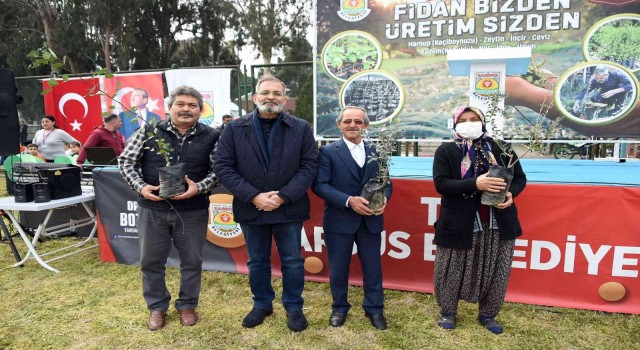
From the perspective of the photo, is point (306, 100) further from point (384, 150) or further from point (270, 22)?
point (270, 22)

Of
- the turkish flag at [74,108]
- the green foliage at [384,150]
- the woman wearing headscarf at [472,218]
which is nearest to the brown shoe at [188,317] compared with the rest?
the green foliage at [384,150]

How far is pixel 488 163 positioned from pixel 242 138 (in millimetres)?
1384

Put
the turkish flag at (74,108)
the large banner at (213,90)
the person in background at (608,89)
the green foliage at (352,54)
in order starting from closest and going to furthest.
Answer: the person in background at (608,89), the green foliage at (352,54), the large banner at (213,90), the turkish flag at (74,108)

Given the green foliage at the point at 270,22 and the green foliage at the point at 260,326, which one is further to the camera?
the green foliage at the point at 270,22

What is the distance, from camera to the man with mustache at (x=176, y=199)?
2.44 meters

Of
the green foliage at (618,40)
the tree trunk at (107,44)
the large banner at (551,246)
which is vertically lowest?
the large banner at (551,246)

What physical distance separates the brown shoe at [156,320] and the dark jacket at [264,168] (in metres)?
0.87

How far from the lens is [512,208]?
2.29 m

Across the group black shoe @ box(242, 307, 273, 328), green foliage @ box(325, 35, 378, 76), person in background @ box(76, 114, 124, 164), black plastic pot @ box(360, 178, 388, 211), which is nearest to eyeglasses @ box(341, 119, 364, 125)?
black plastic pot @ box(360, 178, 388, 211)

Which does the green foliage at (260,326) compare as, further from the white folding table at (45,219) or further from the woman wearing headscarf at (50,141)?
the woman wearing headscarf at (50,141)

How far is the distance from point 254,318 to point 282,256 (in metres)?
0.45

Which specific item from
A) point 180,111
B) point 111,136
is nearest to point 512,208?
point 180,111

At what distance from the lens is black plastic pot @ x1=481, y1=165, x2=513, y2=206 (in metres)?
2.07

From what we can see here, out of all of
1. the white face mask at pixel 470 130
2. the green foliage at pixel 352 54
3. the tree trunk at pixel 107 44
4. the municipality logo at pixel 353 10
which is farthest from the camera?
the tree trunk at pixel 107 44
